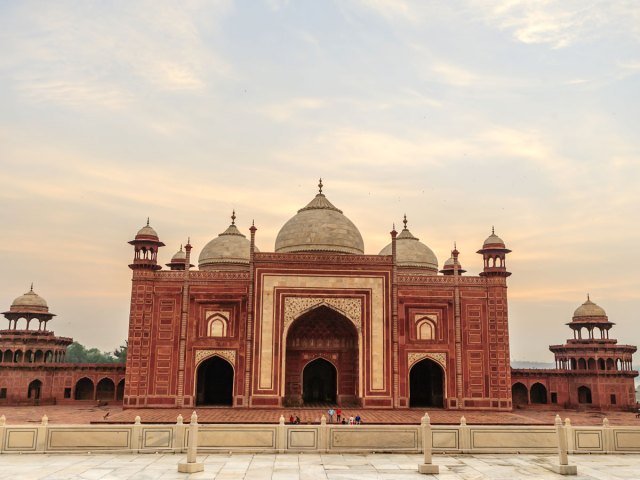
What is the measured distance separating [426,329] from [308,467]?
14052mm

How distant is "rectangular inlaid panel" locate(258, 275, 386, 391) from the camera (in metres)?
22.8

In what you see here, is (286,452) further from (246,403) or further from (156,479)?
(246,403)

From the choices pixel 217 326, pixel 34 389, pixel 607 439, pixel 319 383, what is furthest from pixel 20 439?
pixel 34 389

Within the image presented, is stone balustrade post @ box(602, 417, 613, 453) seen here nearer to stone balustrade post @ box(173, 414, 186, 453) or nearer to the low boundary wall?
the low boundary wall

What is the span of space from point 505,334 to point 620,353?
895 centimetres

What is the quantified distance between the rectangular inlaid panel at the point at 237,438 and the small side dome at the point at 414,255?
18.8 meters

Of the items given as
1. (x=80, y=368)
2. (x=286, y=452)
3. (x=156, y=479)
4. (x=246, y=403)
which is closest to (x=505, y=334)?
(x=246, y=403)

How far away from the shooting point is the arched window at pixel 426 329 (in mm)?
23688

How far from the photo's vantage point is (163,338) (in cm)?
2294

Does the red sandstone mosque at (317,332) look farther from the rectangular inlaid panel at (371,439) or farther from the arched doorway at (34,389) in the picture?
the rectangular inlaid panel at (371,439)

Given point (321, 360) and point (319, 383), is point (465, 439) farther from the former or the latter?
point (319, 383)

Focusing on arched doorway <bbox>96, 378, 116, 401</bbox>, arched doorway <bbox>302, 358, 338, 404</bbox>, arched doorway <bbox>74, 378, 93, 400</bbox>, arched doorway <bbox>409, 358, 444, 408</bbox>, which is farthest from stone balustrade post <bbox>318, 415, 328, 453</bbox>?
arched doorway <bbox>74, 378, 93, 400</bbox>

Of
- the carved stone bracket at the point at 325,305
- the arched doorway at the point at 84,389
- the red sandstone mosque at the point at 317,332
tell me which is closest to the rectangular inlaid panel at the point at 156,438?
the red sandstone mosque at the point at 317,332

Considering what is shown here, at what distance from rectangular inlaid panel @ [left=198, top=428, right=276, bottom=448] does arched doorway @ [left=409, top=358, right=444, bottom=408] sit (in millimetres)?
13848
